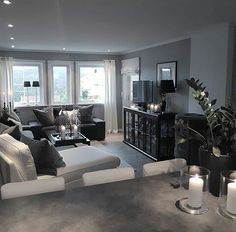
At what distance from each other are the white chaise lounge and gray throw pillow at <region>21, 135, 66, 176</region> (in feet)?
0.23

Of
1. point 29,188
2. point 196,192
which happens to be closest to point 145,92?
point 29,188

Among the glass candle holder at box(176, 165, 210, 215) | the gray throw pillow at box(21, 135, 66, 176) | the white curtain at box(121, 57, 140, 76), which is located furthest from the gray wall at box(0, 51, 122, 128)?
the glass candle holder at box(176, 165, 210, 215)

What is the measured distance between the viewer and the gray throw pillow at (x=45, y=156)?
291 centimetres

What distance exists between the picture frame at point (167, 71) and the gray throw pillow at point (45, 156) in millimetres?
3201

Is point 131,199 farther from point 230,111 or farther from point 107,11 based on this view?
point 107,11

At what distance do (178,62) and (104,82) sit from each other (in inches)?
124

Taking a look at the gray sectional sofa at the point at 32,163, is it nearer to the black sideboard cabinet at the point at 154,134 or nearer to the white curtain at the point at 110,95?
the black sideboard cabinet at the point at 154,134

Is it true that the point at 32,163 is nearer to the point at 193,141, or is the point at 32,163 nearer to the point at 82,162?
the point at 82,162

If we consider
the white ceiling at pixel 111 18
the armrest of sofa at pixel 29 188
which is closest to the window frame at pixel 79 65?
the white ceiling at pixel 111 18

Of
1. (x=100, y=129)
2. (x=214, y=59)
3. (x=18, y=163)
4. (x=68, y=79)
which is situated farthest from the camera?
(x=68, y=79)

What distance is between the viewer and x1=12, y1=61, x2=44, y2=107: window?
7.27m

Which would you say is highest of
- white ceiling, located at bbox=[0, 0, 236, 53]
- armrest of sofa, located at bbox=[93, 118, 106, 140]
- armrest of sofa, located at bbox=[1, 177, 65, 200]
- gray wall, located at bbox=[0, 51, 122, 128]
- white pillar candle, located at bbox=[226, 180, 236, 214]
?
white ceiling, located at bbox=[0, 0, 236, 53]

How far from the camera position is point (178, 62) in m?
5.27

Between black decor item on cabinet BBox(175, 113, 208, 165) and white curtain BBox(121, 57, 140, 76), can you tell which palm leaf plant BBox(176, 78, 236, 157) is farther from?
white curtain BBox(121, 57, 140, 76)
